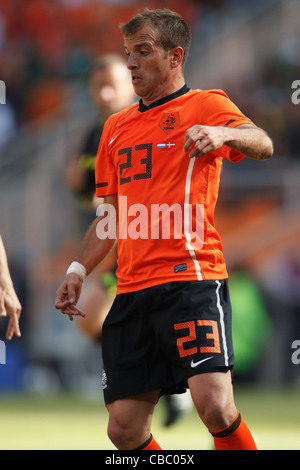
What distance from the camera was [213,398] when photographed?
13.3 ft

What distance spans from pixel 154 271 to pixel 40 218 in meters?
11.2

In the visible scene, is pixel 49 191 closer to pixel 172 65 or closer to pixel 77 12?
pixel 77 12

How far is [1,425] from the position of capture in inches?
337

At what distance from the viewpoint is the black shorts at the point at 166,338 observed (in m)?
4.20

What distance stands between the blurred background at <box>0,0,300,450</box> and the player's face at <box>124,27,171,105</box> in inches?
317

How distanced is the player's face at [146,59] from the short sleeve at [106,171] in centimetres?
40

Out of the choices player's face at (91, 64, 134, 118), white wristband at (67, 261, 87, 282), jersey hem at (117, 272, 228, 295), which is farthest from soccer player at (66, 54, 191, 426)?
jersey hem at (117, 272, 228, 295)

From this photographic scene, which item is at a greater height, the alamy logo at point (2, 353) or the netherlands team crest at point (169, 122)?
the netherlands team crest at point (169, 122)

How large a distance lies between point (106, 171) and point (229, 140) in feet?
3.42

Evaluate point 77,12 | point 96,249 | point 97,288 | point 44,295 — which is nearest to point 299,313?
point 44,295

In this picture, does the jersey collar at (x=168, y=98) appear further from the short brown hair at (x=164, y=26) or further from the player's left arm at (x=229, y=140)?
the player's left arm at (x=229, y=140)
